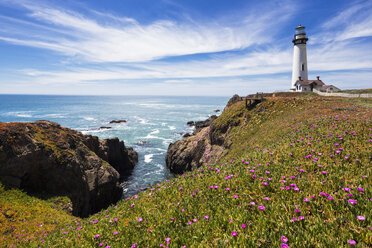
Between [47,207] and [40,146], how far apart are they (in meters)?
6.35

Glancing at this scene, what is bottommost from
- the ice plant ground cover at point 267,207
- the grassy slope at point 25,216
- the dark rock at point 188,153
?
the dark rock at point 188,153

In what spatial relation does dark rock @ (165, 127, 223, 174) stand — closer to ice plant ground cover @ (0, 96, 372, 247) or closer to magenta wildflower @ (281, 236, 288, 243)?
ice plant ground cover @ (0, 96, 372, 247)

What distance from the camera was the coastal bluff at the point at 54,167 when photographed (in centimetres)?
1536

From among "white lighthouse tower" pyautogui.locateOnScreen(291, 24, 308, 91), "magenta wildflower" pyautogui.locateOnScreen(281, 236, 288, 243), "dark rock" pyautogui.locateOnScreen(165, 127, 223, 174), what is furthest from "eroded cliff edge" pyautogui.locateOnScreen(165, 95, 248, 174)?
"white lighthouse tower" pyautogui.locateOnScreen(291, 24, 308, 91)

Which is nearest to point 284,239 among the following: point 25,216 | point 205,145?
point 25,216

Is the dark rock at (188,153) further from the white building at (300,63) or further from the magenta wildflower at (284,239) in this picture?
the white building at (300,63)

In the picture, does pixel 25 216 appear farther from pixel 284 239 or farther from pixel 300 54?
pixel 300 54

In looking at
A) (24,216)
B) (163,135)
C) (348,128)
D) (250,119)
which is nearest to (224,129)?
(250,119)

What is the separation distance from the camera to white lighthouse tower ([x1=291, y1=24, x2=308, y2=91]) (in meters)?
56.7

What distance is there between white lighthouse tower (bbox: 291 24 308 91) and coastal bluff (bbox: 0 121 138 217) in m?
61.0

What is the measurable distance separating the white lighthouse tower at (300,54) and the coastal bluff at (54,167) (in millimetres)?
60990

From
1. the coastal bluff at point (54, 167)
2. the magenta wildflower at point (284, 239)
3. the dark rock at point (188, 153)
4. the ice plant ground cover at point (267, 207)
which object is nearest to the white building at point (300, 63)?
the dark rock at point (188, 153)

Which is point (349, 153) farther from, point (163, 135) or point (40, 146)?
point (163, 135)

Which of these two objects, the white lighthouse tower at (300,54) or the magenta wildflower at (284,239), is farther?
the white lighthouse tower at (300,54)
